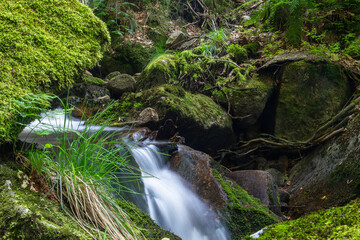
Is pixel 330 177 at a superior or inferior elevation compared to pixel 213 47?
inferior

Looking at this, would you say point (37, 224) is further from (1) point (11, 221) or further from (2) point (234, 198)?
(2) point (234, 198)

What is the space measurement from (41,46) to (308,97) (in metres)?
4.87

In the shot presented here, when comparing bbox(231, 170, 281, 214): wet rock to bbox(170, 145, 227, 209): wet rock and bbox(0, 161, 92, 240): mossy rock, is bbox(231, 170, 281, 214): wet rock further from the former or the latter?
bbox(0, 161, 92, 240): mossy rock

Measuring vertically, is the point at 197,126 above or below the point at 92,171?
below

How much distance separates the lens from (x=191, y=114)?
4.52 metres

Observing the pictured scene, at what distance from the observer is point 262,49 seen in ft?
20.8

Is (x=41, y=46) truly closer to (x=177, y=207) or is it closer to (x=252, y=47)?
(x=177, y=207)

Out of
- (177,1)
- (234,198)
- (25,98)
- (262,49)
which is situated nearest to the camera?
(25,98)

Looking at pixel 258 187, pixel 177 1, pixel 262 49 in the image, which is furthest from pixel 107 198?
pixel 177 1

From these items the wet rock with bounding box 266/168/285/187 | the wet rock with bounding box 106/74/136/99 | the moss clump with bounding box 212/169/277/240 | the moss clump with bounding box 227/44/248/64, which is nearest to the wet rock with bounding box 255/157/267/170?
the wet rock with bounding box 266/168/285/187

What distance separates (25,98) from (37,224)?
80cm

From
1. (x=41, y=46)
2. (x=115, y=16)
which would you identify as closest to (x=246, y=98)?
(x=41, y=46)

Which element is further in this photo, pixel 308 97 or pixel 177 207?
pixel 308 97

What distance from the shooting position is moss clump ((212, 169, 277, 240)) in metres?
3.08
